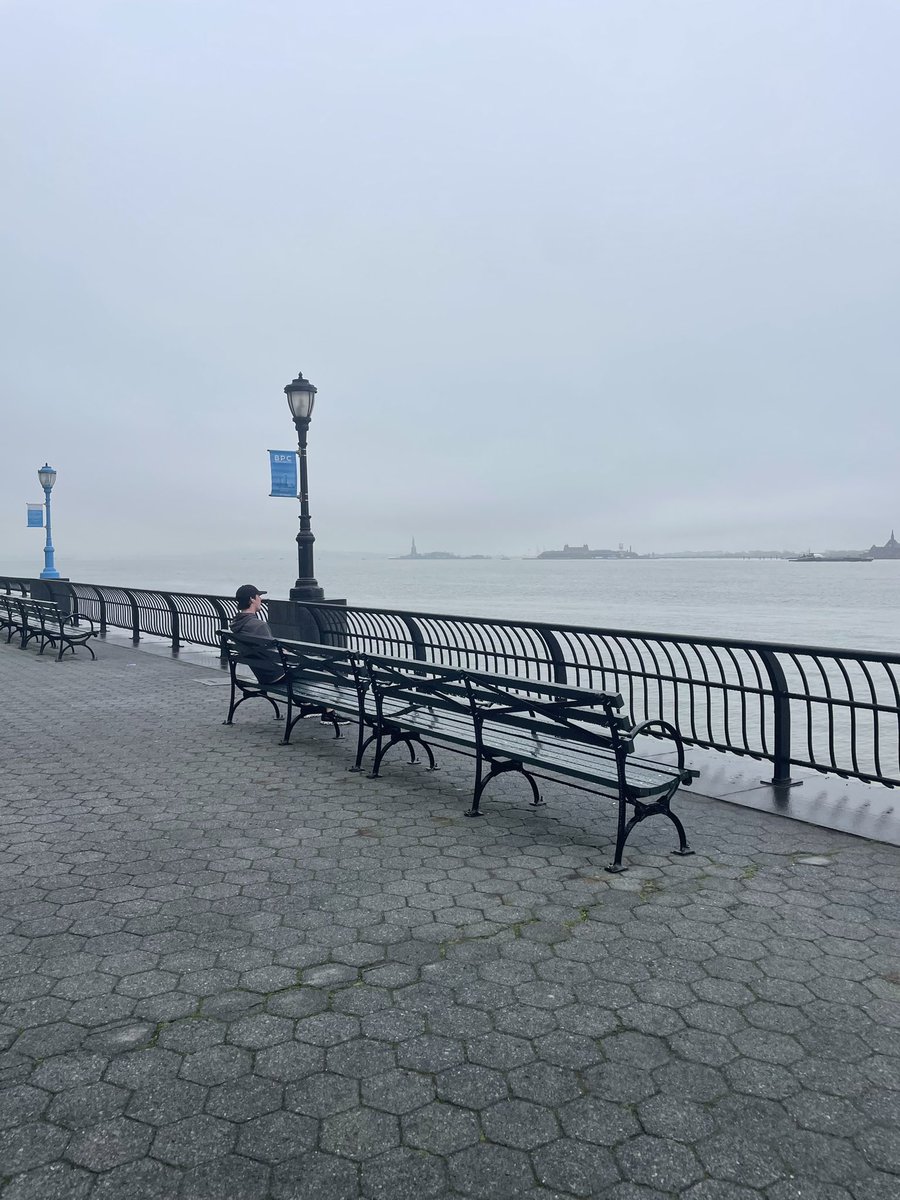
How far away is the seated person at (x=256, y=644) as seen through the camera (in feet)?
29.1

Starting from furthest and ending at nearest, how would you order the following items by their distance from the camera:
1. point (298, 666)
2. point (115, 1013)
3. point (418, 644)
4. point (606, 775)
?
point (418, 644), point (298, 666), point (606, 775), point (115, 1013)

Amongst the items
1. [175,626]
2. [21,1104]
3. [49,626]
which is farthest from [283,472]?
[21,1104]

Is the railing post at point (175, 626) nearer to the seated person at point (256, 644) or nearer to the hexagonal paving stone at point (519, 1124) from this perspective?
the seated person at point (256, 644)

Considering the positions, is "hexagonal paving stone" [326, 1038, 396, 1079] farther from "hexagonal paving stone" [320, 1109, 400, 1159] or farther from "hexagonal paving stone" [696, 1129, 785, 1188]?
"hexagonal paving stone" [696, 1129, 785, 1188]

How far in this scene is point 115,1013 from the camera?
134 inches

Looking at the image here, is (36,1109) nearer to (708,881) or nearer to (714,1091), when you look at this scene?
(714,1091)

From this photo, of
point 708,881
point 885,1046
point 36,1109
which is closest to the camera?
point 36,1109

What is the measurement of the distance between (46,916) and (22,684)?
954 centimetres

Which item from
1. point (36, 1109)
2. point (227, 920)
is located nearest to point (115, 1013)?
point (36, 1109)

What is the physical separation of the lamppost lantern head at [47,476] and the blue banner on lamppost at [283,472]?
19352 millimetres

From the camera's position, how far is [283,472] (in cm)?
1532

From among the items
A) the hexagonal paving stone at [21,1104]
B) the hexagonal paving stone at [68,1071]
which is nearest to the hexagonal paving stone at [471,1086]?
the hexagonal paving stone at [68,1071]

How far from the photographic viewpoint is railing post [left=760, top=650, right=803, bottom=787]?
647 cm

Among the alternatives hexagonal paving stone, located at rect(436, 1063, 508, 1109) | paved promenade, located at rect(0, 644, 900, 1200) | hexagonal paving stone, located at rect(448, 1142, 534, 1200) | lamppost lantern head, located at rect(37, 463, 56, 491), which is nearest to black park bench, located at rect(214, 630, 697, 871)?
paved promenade, located at rect(0, 644, 900, 1200)
